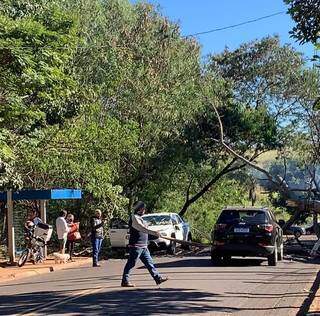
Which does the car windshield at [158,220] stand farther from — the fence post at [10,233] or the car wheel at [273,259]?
the car wheel at [273,259]

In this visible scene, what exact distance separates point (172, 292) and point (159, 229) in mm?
11347

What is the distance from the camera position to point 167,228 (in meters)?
24.0

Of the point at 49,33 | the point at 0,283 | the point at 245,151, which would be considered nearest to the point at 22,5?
the point at 49,33

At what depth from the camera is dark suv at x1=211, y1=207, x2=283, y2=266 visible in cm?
1814

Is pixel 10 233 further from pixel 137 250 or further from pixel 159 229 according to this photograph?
pixel 137 250

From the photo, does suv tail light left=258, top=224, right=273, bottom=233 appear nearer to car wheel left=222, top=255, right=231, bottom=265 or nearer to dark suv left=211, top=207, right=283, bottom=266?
dark suv left=211, top=207, right=283, bottom=266

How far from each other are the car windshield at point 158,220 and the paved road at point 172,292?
651 cm

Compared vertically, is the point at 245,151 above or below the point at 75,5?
below

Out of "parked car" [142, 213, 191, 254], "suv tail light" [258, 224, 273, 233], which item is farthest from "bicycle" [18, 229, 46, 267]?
"suv tail light" [258, 224, 273, 233]

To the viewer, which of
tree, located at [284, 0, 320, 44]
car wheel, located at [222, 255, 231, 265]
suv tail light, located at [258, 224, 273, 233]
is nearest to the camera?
tree, located at [284, 0, 320, 44]

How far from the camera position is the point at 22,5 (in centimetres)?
1691

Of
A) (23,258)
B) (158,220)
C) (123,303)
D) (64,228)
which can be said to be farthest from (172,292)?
(158,220)

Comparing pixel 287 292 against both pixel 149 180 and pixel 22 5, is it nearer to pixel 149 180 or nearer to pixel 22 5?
pixel 22 5

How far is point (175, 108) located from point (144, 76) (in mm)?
2075
